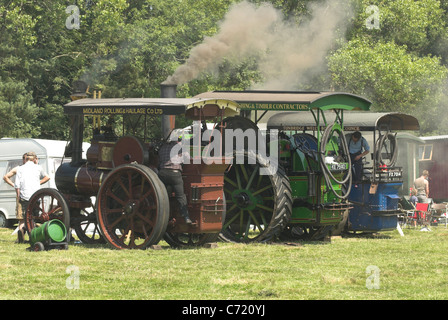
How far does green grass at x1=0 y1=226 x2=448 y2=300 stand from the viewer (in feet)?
25.4

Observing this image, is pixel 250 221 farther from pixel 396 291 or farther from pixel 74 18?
pixel 74 18

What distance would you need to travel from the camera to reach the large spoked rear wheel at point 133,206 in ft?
36.8

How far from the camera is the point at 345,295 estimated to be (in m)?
7.66

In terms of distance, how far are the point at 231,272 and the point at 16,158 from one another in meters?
10.5

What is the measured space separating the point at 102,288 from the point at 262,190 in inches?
203

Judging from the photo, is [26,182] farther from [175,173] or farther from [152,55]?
[152,55]

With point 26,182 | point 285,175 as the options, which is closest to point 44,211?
point 26,182

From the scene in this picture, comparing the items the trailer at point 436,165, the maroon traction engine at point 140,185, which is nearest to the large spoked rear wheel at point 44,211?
the maroon traction engine at point 140,185

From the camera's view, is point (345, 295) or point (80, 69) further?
point (80, 69)

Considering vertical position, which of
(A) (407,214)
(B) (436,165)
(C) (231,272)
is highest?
(B) (436,165)

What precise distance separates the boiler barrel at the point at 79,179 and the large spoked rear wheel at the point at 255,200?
2.02 meters

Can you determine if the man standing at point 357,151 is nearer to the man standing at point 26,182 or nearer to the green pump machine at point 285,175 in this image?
the green pump machine at point 285,175

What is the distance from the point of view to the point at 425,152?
2678 cm

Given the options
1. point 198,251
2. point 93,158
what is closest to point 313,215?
point 198,251
